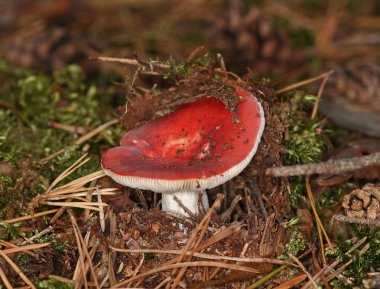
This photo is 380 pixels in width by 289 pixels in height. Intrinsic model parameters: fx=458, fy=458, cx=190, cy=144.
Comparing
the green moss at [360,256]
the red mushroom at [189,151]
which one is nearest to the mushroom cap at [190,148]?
the red mushroom at [189,151]

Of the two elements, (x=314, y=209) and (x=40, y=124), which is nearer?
(x=314, y=209)

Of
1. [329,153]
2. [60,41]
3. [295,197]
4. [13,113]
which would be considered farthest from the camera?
[60,41]

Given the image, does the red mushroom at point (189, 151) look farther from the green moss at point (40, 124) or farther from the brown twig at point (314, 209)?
the brown twig at point (314, 209)

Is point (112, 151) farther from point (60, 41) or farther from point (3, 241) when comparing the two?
point (60, 41)

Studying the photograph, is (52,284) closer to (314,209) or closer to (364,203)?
(314,209)

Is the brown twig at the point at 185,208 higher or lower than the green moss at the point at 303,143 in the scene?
lower

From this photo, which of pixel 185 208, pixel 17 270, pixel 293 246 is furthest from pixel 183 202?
pixel 17 270

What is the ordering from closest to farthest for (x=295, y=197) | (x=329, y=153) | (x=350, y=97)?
(x=295, y=197) < (x=329, y=153) < (x=350, y=97)

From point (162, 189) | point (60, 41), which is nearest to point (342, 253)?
point (162, 189)
